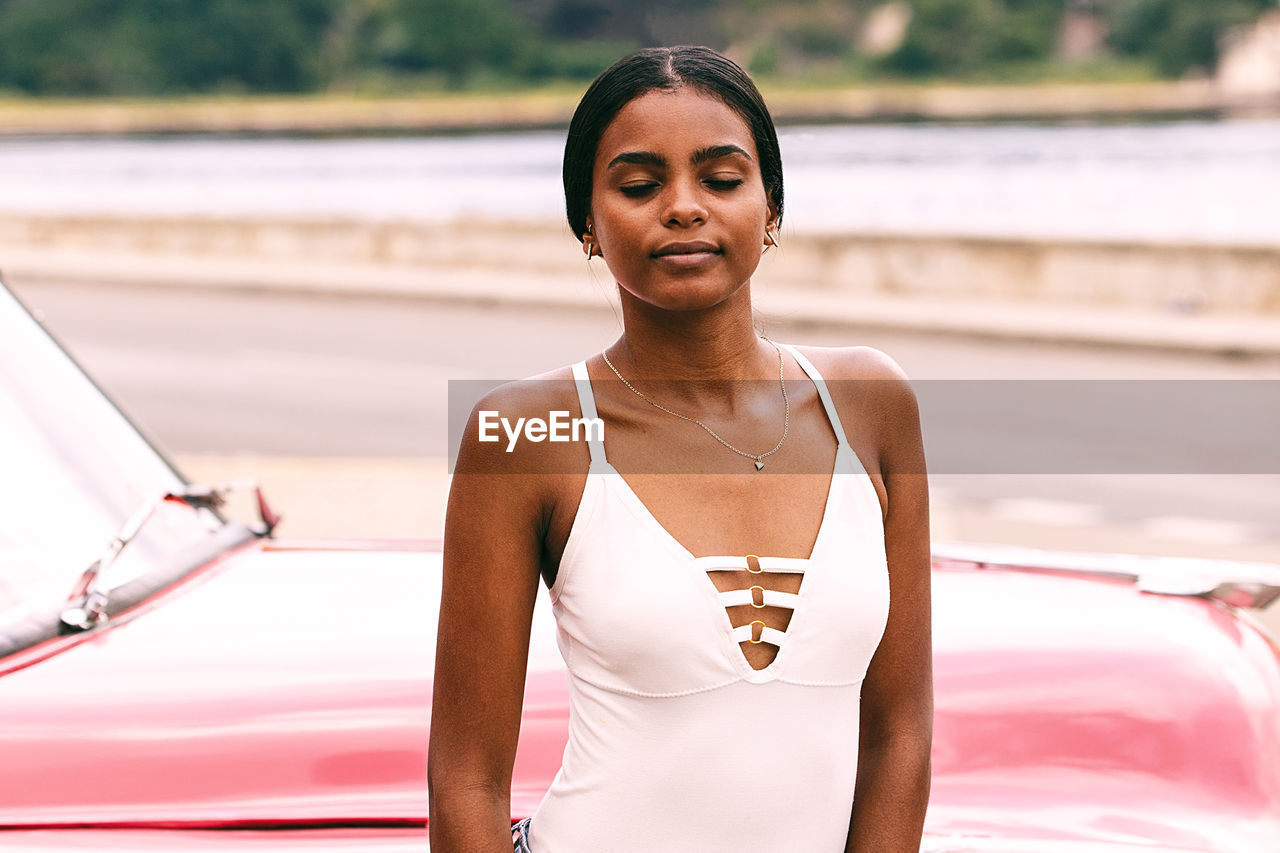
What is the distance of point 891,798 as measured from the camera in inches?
64.2

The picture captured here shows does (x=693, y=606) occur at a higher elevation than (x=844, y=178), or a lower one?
lower

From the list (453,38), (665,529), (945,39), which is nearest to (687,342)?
(665,529)

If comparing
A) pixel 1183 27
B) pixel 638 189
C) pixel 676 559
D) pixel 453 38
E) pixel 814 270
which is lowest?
pixel 676 559

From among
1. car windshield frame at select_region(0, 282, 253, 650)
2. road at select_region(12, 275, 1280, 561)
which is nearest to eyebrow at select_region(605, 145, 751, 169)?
car windshield frame at select_region(0, 282, 253, 650)

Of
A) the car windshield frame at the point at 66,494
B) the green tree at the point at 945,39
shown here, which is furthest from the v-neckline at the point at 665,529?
the green tree at the point at 945,39

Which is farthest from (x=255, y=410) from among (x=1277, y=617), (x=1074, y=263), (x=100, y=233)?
(x=100, y=233)

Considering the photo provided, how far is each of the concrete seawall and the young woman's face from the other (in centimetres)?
1075

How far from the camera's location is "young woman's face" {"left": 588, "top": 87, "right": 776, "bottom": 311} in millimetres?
1551

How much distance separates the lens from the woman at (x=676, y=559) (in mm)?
1499

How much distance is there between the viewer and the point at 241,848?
5.51 ft

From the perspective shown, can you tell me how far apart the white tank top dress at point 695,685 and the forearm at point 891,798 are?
2.2 inches

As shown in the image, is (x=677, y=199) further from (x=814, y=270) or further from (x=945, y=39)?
(x=945, y=39)

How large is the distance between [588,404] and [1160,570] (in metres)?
1.28

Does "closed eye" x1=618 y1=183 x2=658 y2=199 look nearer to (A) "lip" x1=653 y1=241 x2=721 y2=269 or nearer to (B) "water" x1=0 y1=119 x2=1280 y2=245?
(A) "lip" x1=653 y1=241 x2=721 y2=269
